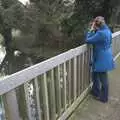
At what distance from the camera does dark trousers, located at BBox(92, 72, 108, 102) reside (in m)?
3.63

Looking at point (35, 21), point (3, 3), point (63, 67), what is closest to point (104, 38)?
point (63, 67)

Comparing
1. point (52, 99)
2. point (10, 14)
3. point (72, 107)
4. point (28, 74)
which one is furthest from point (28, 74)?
point (10, 14)

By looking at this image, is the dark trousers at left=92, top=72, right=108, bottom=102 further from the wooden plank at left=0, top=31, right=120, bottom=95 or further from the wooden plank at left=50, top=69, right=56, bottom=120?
the wooden plank at left=50, top=69, right=56, bottom=120

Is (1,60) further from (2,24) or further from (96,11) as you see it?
(96,11)

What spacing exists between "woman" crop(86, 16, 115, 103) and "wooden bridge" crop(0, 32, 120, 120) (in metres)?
0.19

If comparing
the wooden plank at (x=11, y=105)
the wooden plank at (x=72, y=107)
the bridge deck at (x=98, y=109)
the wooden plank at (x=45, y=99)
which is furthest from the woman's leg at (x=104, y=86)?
the wooden plank at (x=11, y=105)

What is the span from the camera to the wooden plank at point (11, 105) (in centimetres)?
192

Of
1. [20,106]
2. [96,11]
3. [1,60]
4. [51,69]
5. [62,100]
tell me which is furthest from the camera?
[1,60]

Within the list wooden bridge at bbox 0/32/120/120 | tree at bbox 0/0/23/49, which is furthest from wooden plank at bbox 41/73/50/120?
tree at bbox 0/0/23/49

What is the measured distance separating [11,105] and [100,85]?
84.3 inches

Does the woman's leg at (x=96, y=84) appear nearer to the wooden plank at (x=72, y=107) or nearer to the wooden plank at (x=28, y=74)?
the wooden plank at (x=72, y=107)

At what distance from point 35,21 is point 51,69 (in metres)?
15.3

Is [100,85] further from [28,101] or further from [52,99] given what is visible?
[28,101]

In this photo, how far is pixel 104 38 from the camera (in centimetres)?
329
